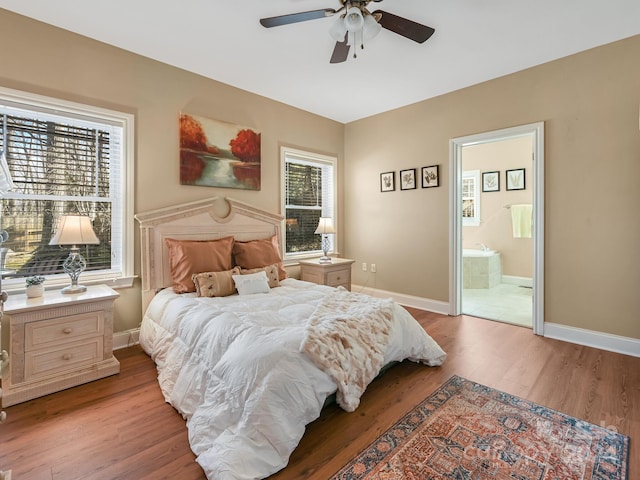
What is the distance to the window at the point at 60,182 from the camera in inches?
96.7

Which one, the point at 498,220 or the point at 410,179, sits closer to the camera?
the point at 410,179

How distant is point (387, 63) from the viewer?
124 inches

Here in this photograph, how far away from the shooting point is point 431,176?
4031 millimetres

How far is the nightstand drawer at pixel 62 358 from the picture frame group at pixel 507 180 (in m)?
6.30

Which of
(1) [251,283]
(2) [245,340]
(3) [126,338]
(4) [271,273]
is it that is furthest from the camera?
(4) [271,273]

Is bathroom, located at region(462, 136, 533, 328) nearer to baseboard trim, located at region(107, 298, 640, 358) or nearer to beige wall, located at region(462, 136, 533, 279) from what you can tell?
beige wall, located at region(462, 136, 533, 279)

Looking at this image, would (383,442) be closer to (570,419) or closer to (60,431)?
(570,419)

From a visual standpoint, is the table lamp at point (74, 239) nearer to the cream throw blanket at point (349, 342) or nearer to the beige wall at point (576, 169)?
the cream throw blanket at point (349, 342)

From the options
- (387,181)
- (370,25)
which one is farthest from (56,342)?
(387,181)

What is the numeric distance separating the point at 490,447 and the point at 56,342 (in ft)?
9.15

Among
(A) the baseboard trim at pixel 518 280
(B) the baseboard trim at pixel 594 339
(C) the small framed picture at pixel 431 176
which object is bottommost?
(B) the baseboard trim at pixel 594 339

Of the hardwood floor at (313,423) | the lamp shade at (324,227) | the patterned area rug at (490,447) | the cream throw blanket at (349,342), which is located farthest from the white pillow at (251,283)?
the patterned area rug at (490,447)

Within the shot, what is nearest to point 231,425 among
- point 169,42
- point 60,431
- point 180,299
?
point 60,431

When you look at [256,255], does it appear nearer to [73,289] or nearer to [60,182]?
[73,289]
